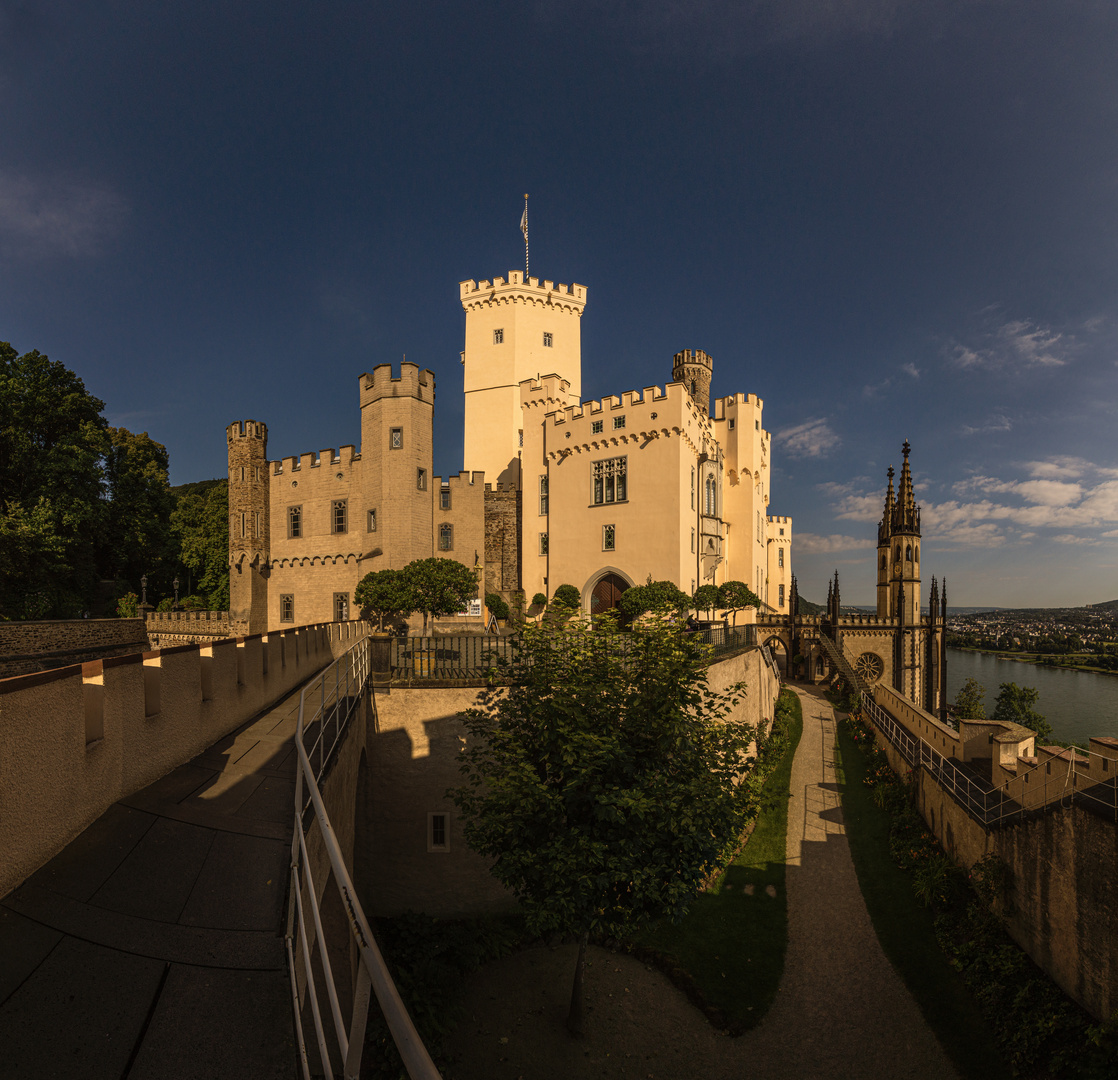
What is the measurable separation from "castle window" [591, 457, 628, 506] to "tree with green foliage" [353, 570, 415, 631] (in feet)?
36.3

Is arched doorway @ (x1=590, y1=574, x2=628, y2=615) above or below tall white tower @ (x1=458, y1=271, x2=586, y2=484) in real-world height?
below

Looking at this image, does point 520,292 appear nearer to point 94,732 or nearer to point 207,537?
point 207,537

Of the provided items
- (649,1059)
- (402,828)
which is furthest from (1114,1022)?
(402,828)

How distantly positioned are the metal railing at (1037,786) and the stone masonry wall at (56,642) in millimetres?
19510

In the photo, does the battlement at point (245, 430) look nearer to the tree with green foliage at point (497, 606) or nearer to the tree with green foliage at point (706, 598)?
the tree with green foliage at point (497, 606)

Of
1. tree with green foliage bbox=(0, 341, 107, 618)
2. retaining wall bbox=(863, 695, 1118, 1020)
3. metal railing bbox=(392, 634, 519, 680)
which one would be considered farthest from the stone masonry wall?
retaining wall bbox=(863, 695, 1118, 1020)

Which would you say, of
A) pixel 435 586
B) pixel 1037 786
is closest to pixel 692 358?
pixel 435 586

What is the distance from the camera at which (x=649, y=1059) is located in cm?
1009

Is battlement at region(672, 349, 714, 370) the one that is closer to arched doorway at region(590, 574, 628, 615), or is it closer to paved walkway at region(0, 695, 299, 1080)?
arched doorway at region(590, 574, 628, 615)

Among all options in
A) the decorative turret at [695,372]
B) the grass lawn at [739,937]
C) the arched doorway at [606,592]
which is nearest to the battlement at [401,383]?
the arched doorway at [606,592]

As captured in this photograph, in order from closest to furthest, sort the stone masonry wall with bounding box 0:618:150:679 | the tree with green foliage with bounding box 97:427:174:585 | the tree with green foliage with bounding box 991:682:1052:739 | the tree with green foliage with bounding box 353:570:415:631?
the stone masonry wall with bounding box 0:618:150:679 → the tree with green foliage with bounding box 353:570:415:631 → the tree with green foliage with bounding box 97:427:174:585 → the tree with green foliage with bounding box 991:682:1052:739

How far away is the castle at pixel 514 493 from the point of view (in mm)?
29734

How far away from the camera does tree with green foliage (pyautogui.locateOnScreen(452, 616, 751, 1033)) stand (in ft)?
30.2

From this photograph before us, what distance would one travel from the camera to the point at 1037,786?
11.4m
